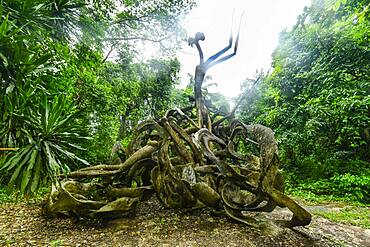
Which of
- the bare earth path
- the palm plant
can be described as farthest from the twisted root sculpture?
the palm plant

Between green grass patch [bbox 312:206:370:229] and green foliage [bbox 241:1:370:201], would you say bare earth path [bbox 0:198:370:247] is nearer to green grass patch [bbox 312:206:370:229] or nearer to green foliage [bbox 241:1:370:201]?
green grass patch [bbox 312:206:370:229]

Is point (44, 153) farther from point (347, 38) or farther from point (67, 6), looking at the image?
point (347, 38)

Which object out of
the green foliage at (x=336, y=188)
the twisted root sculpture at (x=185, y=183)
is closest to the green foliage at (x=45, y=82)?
the twisted root sculpture at (x=185, y=183)

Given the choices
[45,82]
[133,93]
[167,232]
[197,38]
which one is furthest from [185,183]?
[133,93]

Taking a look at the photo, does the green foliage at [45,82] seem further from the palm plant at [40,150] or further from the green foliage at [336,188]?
the green foliage at [336,188]

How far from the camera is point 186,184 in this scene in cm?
318

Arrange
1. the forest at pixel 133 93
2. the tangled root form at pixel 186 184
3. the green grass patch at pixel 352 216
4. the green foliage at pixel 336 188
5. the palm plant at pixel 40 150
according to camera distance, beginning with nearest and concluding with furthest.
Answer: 1. the palm plant at pixel 40 150
2. the forest at pixel 133 93
3. the tangled root form at pixel 186 184
4. the green grass patch at pixel 352 216
5. the green foliage at pixel 336 188

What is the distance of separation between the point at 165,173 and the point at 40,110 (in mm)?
2011

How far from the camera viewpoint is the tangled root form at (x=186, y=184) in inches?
107

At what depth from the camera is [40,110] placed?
2.09 meters

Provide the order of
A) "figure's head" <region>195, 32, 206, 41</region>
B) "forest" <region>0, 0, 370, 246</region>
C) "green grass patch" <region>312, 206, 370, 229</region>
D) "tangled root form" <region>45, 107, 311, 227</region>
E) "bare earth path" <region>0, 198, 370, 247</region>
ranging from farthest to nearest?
1. "figure's head" <region>195, 32, 206, 41</region>
2. "green grass patch" <region>312, 206, 370, 229</region>
3. "tangled root form" <region>45, 107, 311, 227</region>
4. "bare earth path" <region>0, 198, 370, 247</region>
5. "forest" <region>0, 0, 370, 246</region>

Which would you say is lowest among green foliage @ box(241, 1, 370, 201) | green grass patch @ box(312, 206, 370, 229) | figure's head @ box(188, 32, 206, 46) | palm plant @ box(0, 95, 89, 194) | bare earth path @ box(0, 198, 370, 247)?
bare earth path @ box(0, 198, 370, 247)

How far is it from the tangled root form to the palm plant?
63 centimetres

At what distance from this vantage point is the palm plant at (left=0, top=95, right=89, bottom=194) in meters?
1.93
